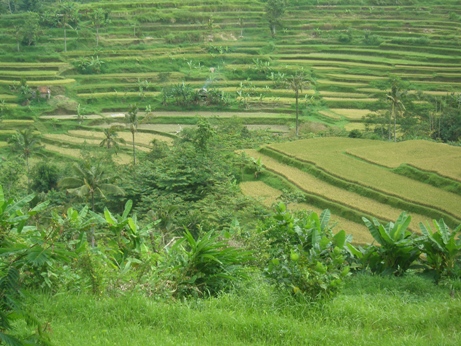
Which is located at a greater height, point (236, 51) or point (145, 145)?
point (236, 51)

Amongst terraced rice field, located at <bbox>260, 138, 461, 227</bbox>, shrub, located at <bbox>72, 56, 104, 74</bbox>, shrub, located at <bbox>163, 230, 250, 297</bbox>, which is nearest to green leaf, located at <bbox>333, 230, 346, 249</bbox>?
shrub, located at <bbox>163, 230, 250, 297</bbox>

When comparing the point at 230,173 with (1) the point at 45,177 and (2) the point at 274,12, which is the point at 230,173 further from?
(2) the point at 274,12

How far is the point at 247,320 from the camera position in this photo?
534cm

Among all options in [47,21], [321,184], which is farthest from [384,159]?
[47,21]

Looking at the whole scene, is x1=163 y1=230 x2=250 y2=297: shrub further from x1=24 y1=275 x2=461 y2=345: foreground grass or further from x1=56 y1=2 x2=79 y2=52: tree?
x1=56 y1=2 x2=79 y2=52: tree

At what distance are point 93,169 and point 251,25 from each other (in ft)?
137

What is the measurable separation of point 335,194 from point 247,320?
726 inches

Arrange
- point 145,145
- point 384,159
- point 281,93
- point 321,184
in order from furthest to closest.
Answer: point 281,93, point 145,145, point 384,159, point 321,184

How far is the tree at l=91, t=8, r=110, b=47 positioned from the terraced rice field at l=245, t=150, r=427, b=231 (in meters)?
31.7

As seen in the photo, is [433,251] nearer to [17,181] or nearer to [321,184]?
[321,184]

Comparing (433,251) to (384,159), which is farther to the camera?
(384,159)

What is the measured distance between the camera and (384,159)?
26875 mm

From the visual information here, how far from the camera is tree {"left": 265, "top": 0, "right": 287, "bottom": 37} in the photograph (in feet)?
187

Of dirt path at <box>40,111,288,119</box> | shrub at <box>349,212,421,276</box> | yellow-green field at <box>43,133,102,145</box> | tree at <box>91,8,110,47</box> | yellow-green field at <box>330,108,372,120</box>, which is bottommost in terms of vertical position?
yellow-green field at <box>43,133,102,145</box>
